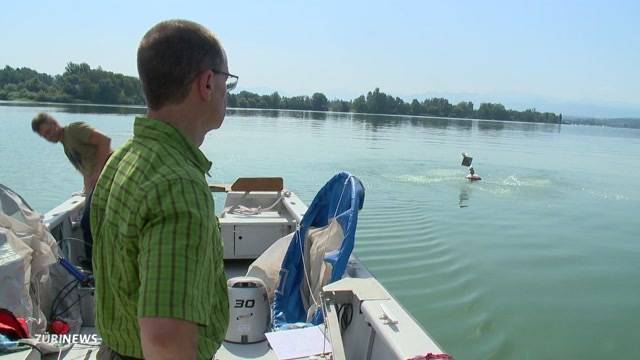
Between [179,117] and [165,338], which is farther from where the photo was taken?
[179,117]

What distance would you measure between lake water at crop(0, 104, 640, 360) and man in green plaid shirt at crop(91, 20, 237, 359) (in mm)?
4389

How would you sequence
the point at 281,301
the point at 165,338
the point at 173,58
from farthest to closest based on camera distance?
1. the point at 281,301
2. the point at 173,58
3. the point at 165,338

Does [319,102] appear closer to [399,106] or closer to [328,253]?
[399,106]

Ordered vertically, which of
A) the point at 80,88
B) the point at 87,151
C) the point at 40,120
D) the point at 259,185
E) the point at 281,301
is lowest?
the point at 281,301

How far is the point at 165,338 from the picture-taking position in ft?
3.16

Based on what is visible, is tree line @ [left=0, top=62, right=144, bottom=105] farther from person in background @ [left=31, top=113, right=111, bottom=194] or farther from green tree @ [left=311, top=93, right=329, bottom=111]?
person in background @ [left=31, top=113, right=111, bottom=194]

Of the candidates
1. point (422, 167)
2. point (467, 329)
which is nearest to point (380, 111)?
point (422, 167)

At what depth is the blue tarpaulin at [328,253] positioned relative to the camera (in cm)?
333

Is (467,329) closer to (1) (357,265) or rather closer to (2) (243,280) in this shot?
(1) (357,265)

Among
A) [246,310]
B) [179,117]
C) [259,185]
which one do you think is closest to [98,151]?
[246,310]

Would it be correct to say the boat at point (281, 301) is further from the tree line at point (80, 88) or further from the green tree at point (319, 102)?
the green tree at point (319, 102)

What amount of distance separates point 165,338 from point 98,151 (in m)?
3.06

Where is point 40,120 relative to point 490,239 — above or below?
above

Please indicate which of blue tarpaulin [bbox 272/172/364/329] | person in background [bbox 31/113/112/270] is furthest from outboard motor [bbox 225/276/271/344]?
person in background [bbox 31/113/112/270]
